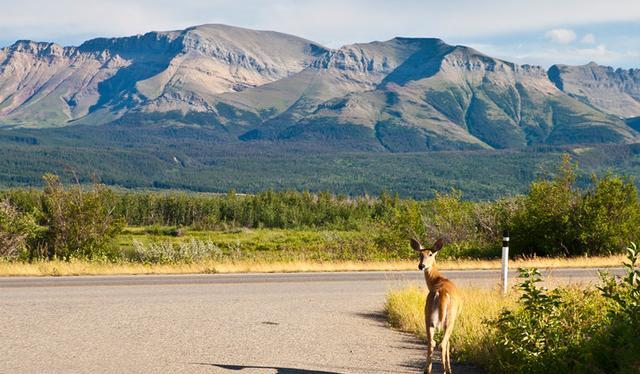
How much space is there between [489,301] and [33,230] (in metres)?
20.8

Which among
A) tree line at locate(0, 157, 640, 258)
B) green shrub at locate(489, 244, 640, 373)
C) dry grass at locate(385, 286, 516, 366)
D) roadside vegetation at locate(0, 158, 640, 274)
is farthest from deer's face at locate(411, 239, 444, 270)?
tree line at locate(0, 157, 640, 258)

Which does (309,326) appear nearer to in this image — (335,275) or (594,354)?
(594,354)

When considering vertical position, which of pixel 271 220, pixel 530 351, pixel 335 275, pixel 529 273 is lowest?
pixel 271 220

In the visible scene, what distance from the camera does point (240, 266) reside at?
23.2 metres

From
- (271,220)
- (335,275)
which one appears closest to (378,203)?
(271,220)

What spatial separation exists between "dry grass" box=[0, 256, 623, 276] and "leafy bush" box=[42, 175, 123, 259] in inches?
184

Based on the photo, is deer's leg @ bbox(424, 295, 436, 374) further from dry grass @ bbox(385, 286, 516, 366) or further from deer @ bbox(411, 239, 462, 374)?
dry grass @ bbox(385, 286, 516, 366)

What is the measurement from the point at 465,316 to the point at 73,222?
20.0m

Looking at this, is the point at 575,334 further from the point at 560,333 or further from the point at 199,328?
the point at 199,328

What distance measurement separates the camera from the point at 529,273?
943 cm

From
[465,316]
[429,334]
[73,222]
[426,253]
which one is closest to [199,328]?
[426,253]

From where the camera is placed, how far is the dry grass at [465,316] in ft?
33.7

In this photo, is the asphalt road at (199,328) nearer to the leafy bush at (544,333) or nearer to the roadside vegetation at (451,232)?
the leafy bush at (544,333)

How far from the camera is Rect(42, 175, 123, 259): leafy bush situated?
28.2 meters
